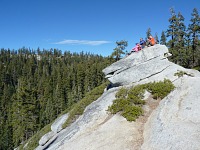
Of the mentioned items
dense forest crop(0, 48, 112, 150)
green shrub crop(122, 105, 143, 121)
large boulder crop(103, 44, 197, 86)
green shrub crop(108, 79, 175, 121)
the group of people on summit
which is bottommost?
dense forest crop(0, 48, 112, 150)

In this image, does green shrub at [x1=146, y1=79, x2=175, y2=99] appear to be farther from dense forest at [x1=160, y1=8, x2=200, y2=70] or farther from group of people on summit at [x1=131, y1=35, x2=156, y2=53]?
dense forest at [x1=160, y1=8, x2=200, y2=70]

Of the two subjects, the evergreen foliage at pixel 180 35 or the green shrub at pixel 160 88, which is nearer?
the green shrub at pixel 160 88

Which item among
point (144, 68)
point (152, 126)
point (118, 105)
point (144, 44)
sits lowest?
point (152, 126)

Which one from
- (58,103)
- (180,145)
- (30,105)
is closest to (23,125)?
(30,105)

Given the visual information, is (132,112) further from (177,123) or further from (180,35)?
(180,35)

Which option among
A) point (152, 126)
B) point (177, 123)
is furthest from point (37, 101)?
point (177, 123)

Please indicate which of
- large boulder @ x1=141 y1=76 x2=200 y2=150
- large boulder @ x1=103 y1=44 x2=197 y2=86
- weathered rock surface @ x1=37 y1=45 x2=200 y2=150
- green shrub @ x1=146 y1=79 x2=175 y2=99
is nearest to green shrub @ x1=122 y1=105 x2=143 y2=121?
weathered rock surface @ x1=37 y1=45 x2=200 y2=150

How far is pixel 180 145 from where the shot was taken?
10.0 meters

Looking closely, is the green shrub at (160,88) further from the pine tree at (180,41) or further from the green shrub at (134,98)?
the pine tree at (180,41)

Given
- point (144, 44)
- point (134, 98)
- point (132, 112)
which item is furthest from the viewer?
point (144, 44)

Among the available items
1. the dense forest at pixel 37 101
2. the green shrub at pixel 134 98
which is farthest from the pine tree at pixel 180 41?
Answer: the green shrub at pixel 134 98

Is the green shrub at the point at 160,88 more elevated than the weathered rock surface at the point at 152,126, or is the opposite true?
the green shrub at the point at 160,88

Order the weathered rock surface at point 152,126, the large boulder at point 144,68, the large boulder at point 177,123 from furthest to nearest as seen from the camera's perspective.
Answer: the large boulder at point 144,68 → the weathered rock surface at point 152,126 → the large boulder at point 177,123

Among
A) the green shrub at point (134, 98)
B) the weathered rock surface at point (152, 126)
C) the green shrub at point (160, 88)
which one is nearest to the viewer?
the weathered rock surface at point (152, 126)
